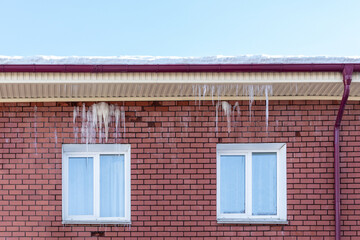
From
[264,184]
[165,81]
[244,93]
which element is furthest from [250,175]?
[165,81]

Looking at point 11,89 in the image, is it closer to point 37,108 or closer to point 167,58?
point 37,108

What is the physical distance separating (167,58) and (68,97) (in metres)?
1.43

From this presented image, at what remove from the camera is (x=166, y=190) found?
4.44 m

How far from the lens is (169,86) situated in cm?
427

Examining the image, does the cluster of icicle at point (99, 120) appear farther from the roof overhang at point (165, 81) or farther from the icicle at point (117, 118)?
the roof overhang at point (165, 81)

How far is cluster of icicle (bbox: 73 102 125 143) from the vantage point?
14.8 feet

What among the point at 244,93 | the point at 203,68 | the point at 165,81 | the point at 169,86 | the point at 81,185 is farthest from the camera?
the point at 81,185

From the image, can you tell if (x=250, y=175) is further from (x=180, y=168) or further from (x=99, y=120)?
(x=99, y=120)

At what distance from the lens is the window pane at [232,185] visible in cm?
460

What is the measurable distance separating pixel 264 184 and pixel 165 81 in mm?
1950

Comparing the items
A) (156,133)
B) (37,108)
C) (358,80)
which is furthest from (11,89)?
(358,80)

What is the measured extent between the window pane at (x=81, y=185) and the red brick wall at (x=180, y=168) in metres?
0.21

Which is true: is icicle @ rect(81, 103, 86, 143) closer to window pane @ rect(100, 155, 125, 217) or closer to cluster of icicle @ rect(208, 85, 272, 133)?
window pane @ rect(100, 155, 125, 217)

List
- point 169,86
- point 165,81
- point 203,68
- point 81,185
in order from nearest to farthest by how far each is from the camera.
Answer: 1. point 203,68
2. point 165,81
3. point 169,86
4. point 81,185
